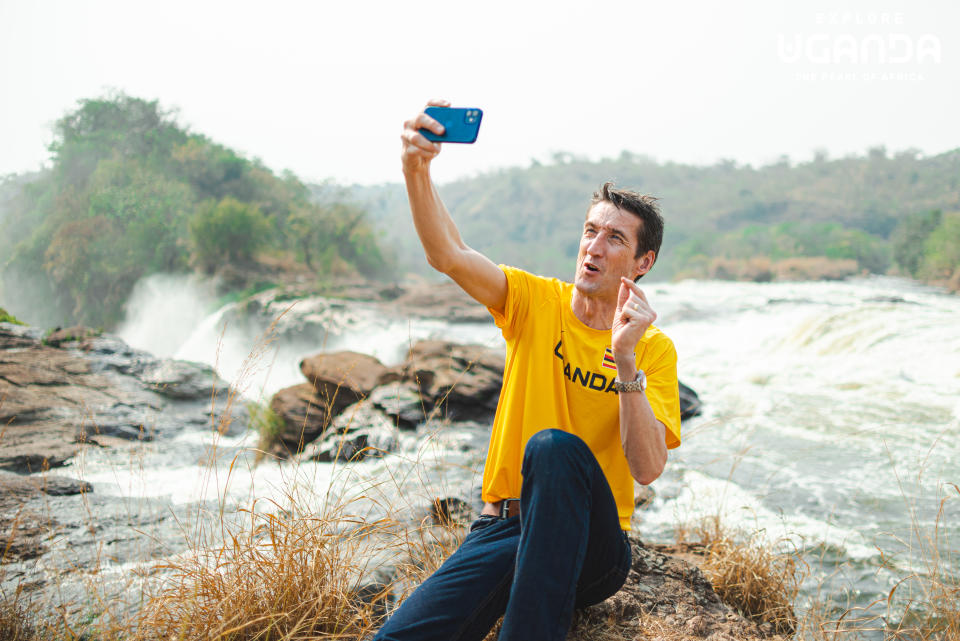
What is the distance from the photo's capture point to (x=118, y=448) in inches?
231

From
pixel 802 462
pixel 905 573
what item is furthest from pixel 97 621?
pixel 802 462

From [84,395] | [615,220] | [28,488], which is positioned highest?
[615,220]

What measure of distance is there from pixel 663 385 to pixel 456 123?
0.96 m

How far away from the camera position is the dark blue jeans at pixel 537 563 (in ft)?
4.59

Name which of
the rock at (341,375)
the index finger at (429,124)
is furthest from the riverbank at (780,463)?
the index finger at (429,124)

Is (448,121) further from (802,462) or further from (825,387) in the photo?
(825,387)

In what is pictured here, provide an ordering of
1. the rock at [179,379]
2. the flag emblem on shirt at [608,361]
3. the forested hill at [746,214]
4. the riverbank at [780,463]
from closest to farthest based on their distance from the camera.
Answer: the flag emblem on shirt at [608,361] < the riverbank at [780,463] < the rock at [179,379] < the forested hill at [746,214]

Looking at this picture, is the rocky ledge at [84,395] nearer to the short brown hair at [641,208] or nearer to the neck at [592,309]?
the neck at [592,309]

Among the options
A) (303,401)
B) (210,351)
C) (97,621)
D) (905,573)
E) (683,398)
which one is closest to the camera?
(97,621)

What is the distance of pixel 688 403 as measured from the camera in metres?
7.61

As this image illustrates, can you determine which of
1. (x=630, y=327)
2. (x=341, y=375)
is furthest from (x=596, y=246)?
(x=341, y=375)

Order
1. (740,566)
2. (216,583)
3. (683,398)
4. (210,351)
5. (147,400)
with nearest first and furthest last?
(216,583) → (740,566) → (683,398) → (147,400) → (210,351)

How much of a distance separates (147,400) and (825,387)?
9.22m

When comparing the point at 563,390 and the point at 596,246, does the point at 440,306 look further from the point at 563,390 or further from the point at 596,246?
the point at 563,390
